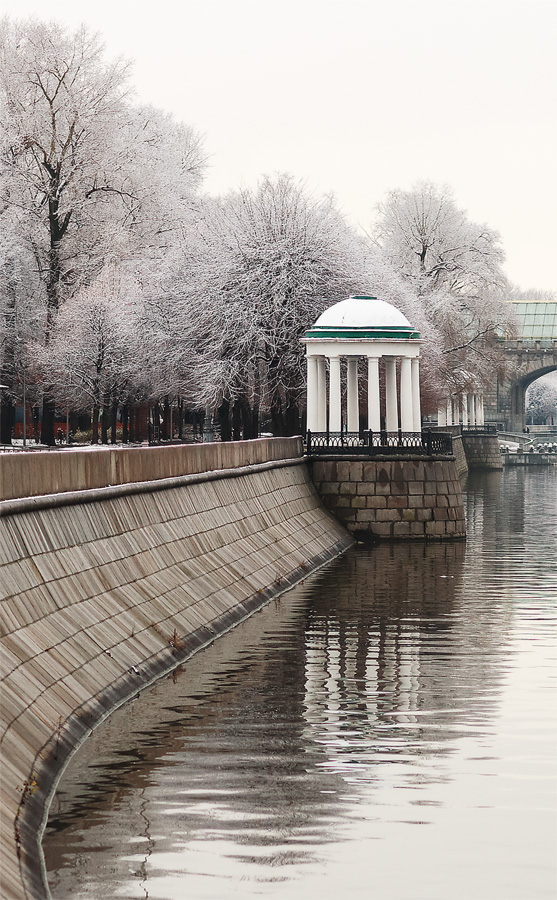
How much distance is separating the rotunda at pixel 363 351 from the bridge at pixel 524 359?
3368 inches

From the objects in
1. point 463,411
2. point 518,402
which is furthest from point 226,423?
point 518,402

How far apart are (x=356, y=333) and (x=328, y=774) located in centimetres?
3247

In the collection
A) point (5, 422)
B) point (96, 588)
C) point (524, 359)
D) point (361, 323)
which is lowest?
point (96, 588)

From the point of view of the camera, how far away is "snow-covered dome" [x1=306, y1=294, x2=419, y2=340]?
154 feet

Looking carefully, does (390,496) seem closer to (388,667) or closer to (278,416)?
(278,416)

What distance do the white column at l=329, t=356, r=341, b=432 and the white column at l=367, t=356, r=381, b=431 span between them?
0.94 m

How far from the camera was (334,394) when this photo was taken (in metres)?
47.3

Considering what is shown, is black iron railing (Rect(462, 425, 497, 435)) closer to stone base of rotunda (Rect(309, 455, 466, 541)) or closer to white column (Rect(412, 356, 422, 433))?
white column (Rect(412, 356, 422, 433))

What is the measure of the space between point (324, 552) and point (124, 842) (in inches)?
1039

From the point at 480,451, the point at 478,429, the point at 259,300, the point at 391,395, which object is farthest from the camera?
the point at 478,429

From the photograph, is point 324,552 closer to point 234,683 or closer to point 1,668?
point 234,683

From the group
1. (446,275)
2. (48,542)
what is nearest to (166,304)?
(446,275)

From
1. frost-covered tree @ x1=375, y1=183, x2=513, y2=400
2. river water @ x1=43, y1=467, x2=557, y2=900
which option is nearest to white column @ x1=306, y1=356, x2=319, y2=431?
river water @ x1=43, y1=467, x2=557, y2=900

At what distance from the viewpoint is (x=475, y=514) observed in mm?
58188
